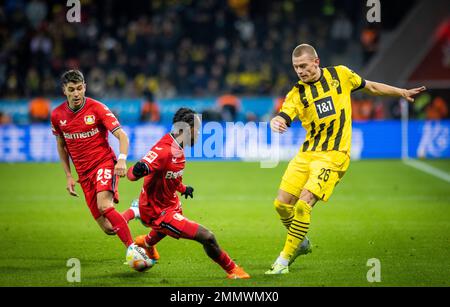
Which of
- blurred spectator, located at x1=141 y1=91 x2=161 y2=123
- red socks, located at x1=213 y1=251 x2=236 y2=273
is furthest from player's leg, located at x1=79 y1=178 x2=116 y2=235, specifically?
blurred spectator, located at x1=141 y1=91 x2=161 y2=123

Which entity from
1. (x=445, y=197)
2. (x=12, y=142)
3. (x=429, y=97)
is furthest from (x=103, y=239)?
(x=429, y=97)

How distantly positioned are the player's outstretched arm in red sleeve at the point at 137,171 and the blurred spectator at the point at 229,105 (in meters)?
16.2

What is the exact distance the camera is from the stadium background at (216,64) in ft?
72.3

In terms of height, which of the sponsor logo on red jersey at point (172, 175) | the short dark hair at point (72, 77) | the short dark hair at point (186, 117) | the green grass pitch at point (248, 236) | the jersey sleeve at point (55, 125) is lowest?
the green grass pitch at point (248, 236)

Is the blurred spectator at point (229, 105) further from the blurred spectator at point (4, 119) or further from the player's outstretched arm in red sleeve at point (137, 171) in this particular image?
the player's outstretched arm in red sleeve at point (137, 171)

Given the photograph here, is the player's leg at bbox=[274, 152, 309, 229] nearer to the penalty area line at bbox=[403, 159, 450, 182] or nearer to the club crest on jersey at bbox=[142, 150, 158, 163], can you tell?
the club crest on jersey at bbox=[142, 150, 158, 163]

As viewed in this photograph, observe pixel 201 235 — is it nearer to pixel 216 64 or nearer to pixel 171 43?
pixel 216 64

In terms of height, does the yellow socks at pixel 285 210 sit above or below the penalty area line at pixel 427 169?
above

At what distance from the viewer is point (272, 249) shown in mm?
9312

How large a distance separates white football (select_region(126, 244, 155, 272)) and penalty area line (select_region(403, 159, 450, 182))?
35.4 feet

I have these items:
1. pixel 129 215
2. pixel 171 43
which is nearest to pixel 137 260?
pixel 129 215

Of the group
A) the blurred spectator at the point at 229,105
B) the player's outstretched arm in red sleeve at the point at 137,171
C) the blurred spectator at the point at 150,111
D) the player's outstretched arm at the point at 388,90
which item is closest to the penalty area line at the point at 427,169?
the blurred spectator at the point at 229,105
